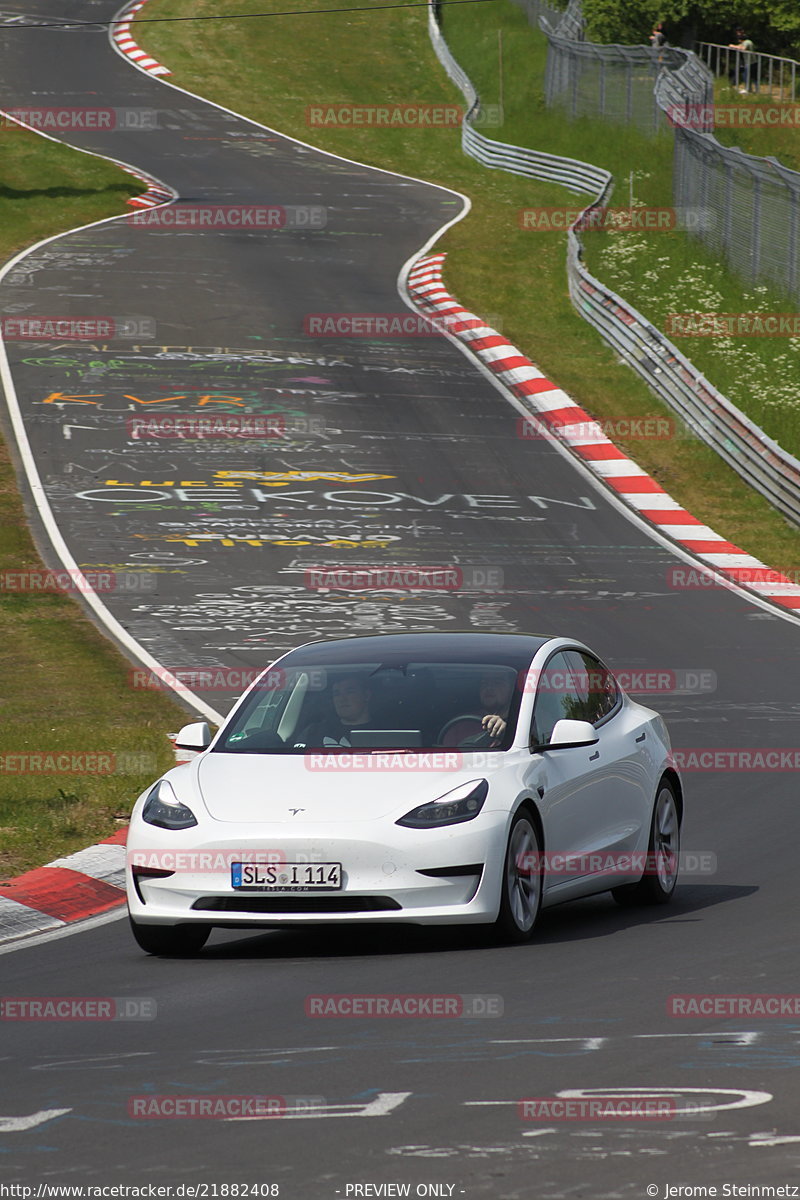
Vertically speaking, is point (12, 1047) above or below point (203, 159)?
above

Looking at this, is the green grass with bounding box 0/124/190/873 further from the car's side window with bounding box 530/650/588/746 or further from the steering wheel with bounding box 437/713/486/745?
the car's side window with bounding box 530/650/588/746

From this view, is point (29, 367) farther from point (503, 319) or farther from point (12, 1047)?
point (12, 1047)

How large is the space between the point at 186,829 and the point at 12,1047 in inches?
78.7

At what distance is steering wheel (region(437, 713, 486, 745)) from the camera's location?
9820mm

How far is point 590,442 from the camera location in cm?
3027

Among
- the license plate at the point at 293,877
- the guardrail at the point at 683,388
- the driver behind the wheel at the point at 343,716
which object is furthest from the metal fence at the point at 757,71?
the license plate at the point at 293,877

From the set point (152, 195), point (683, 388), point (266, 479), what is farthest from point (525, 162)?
point (266, 479)

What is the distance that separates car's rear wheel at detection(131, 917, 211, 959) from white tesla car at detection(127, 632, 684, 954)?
10mm

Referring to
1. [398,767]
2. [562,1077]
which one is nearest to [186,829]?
[398,767]

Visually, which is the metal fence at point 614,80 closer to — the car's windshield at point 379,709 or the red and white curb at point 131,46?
the red and white curb at point 131,46

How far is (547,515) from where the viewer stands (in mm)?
26031

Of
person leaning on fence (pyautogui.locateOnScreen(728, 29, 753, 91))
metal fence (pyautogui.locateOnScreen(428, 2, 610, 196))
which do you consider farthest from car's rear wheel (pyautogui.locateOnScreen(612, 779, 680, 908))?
person leaning on fence (pyautogui.locateOnScreen(728, 29, 753, 91))

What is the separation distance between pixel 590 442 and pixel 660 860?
66.0 ft

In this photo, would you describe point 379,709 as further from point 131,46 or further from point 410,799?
point 131,46
